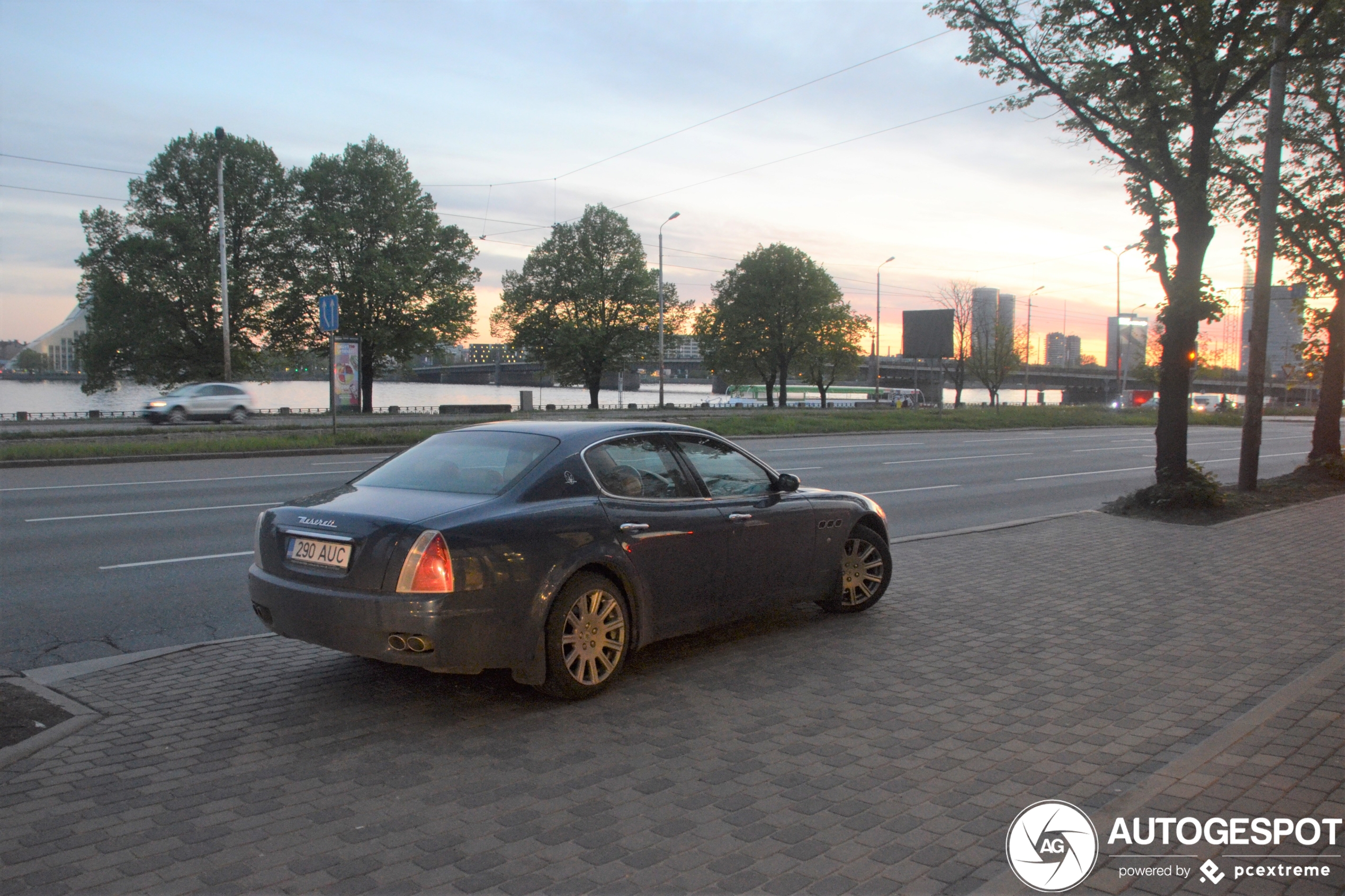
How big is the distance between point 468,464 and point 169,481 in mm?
12476

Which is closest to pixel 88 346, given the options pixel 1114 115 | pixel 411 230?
pixel 411 230

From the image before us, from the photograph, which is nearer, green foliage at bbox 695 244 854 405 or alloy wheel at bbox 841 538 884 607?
alloy wheel at bbox 841 538 884 607

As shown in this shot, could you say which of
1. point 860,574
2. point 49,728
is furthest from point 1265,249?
point 49,728

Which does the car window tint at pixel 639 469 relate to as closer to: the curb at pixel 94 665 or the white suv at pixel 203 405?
the curb at pixel 94 665

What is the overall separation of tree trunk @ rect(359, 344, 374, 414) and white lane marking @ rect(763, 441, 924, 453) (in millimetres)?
27805

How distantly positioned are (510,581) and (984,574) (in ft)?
17.0

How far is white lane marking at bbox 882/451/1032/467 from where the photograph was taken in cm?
2096

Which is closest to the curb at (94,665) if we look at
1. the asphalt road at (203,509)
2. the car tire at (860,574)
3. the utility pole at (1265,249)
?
the asphalt road at (203,509)

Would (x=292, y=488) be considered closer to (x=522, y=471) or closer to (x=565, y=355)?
(x=522, y=471)

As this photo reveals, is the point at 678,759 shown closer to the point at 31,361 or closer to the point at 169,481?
the point at 169,481

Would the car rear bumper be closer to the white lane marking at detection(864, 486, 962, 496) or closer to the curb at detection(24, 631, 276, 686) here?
the curb at detection(24, 631, 276, 686)

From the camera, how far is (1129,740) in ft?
14.5

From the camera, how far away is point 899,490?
51.0 ft

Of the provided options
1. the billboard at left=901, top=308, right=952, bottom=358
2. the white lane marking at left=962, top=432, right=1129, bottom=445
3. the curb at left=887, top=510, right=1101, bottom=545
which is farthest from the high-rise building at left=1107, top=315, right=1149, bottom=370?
the curb at left=887, top=510, right=1101, bottom=545
